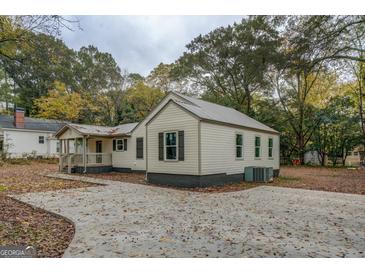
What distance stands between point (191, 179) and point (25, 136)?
23.5 m

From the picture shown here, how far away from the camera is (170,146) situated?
11.0 meters

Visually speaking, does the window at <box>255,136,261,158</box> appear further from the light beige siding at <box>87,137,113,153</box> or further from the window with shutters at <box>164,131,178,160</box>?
the light beige siding at <box>87,137,113,153</box>

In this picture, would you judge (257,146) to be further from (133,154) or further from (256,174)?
(133,154)

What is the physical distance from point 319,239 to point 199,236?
2141 millimetres

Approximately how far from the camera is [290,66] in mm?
8352

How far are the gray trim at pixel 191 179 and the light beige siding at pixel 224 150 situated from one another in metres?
0.22

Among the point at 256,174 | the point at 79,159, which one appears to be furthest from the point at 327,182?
the point at 79,159

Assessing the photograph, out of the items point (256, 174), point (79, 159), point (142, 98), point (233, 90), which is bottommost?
point (256, 174)

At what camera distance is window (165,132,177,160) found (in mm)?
10891

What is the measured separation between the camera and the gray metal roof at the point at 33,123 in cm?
2577

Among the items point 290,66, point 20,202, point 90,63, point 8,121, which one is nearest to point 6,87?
point 8,121

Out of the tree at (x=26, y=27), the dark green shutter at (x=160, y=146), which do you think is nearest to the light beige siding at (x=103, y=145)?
the dark green shutter at (x=160, y=146)

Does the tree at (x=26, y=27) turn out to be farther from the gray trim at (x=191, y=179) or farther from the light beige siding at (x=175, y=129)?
the gray trim at (x=191, y=179)

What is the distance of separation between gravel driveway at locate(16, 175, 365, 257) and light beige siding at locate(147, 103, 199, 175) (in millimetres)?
1587
